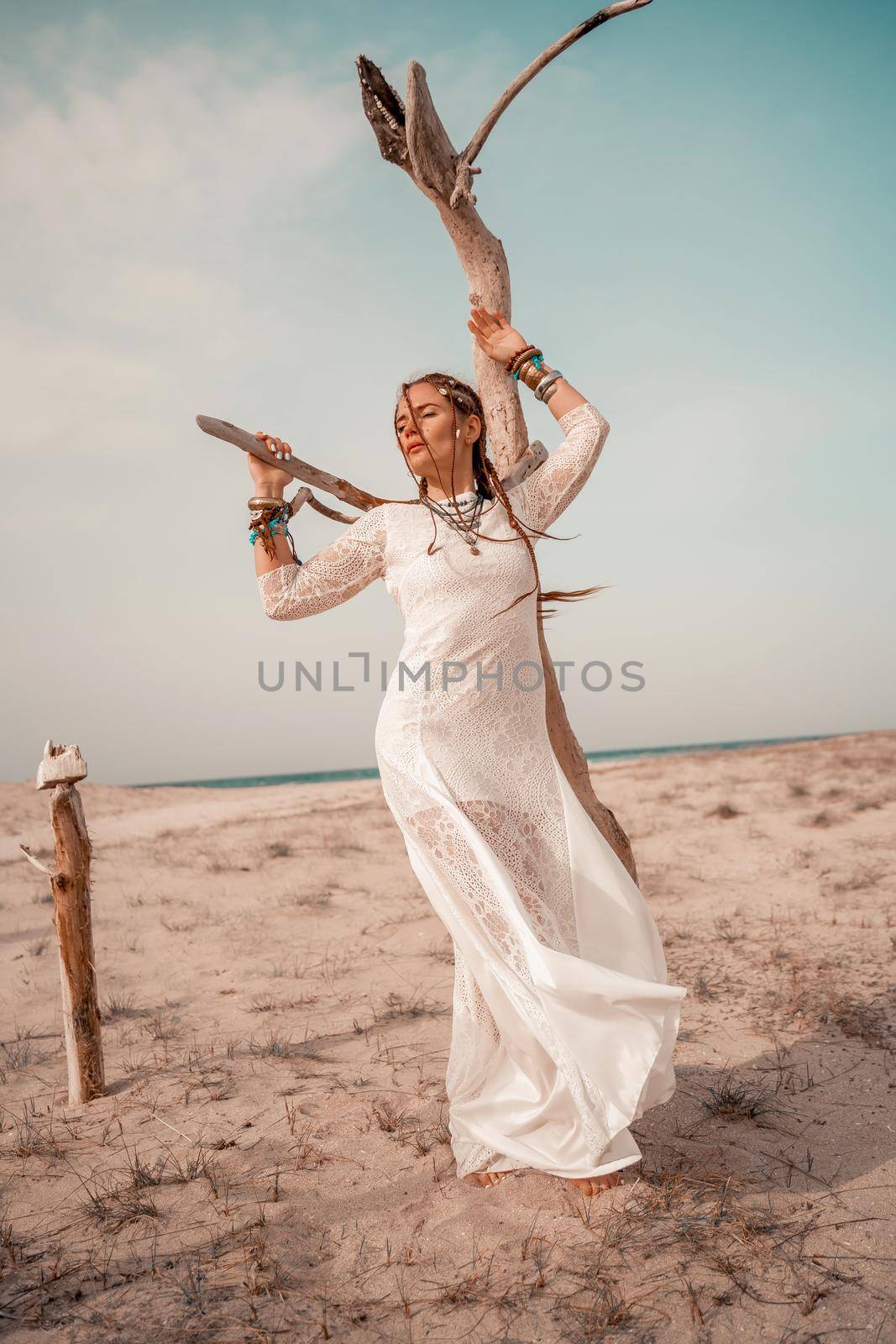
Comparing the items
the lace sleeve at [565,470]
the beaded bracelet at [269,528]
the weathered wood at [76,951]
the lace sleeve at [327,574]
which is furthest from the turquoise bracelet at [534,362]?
the weathered wood at [76,951]

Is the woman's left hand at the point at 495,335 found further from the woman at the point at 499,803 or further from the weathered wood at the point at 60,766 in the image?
the weathered wood at the point at 60,766

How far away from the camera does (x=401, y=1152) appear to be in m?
3.09

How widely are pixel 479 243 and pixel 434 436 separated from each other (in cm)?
180

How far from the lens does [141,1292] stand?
230 cm

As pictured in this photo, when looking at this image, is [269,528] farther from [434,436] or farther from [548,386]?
[548,386]

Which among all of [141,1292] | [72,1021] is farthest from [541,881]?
[72,1021]

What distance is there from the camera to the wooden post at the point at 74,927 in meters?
3.76

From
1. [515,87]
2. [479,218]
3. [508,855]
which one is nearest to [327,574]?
[508,855]

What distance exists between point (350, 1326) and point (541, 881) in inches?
50.5

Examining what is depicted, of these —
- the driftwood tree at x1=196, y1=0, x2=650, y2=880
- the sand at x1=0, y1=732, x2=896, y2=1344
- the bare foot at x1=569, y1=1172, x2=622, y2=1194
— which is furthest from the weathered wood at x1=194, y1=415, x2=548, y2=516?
the bare foot at x1=569, y1=1172, x2=622, y2=1194

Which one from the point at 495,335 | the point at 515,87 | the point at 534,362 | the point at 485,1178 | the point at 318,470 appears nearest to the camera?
the point at 485,1178

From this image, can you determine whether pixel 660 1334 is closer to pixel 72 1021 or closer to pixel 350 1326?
pixel 350 1326

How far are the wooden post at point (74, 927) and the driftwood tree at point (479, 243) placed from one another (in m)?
1.76

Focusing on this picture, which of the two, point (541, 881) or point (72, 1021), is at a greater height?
point (541, 881)
